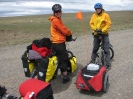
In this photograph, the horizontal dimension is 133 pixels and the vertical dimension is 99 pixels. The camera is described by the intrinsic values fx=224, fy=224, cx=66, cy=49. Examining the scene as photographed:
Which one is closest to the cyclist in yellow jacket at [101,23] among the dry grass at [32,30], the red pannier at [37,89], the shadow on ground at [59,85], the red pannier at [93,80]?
the shadow on ground at [59,85]

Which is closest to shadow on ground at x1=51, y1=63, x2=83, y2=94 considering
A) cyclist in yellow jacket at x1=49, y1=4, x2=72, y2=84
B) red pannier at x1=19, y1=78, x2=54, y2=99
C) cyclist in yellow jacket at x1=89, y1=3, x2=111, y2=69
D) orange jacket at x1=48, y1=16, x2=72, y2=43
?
cyclist in yellow jacket at x1=49, y1=4, x2=72, y2=84

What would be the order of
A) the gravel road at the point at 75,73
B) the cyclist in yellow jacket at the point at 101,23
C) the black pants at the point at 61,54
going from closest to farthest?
the gravel road at the point at 75,73, the black pants at the point at 61,54, the cyclist in yellow jacket at the point at 101,23

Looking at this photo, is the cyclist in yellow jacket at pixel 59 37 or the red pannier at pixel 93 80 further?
the cyclist in yellow jacket at pixel 59 37

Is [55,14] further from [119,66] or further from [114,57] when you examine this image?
[114,57]

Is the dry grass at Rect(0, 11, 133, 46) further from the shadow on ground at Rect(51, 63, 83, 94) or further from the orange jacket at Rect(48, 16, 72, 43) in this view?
the orange jacket at Rect(48, 16, 72, 43)

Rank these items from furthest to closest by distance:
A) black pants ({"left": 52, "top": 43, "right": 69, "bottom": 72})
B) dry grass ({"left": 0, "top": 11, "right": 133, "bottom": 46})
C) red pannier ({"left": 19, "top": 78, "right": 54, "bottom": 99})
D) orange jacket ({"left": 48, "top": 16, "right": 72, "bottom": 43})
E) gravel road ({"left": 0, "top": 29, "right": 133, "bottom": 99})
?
dry grass ({"left": 0, "top": 11, "right": 133, "bottom": 46}) < black pants ({"left": 52, "top": 43, "right": 69, "bottom": 72}) < orange jacket ({"left": 48, "top": 16, "right": 72, "bottom": 43}) < gravel road ({"left": 0, "top": 29, "right": 133, "bottom": 99}) < red pannier ({"left": 19, "top": 78, "right": 54, "bottom": 99})

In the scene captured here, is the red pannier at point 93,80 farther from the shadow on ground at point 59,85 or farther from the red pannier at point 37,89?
the red pannier at point 37,89

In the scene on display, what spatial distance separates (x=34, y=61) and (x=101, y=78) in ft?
6.23

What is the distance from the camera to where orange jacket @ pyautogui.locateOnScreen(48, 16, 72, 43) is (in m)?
6.36

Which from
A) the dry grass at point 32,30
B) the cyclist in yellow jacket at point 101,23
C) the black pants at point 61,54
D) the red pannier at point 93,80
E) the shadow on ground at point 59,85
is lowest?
the dry grass at point 32,30

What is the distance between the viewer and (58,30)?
6496 millimetres

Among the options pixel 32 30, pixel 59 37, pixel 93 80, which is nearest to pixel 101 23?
pixel 59 37

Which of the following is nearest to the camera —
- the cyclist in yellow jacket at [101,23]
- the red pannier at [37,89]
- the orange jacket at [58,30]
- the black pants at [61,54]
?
the red pannier at [37,89]

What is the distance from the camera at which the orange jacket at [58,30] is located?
6359mm
